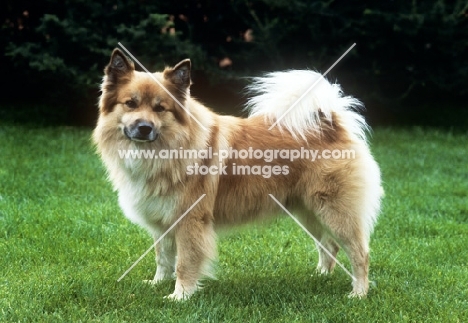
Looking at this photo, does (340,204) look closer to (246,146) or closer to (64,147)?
(246,146)

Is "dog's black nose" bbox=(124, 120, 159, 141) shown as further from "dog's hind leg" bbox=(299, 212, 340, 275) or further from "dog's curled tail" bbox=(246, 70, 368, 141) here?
"dog's hind leg" bbox=(299, 212, 340, 275)

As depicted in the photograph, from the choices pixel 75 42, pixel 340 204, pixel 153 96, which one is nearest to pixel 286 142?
pixel 340 204

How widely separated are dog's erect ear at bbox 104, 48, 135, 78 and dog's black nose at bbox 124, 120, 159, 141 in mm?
368

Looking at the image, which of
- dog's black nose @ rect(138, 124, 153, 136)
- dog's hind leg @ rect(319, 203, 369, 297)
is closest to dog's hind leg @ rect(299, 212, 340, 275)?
dog's hind leg @ rect(319, 203, 369, 297)

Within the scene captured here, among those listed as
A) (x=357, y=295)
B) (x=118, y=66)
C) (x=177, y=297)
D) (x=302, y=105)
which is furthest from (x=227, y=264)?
(x=118, y=66)

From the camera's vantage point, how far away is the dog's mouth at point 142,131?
359cm

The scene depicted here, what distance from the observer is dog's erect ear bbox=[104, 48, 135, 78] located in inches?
146

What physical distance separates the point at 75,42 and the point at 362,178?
6925 millimetres

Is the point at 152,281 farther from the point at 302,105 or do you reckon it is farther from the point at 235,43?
the point at 235,43

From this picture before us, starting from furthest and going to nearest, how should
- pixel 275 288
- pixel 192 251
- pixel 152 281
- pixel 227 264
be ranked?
1. pixel 227 264
2. pixel 152 281
3. pixel 275 288
4. pixel 192 251

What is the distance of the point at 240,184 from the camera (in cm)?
400

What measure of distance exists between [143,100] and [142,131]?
0.21m

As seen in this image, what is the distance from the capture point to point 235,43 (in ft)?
35.7

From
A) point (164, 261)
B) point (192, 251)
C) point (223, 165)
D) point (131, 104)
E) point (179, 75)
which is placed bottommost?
point (164, 261)
